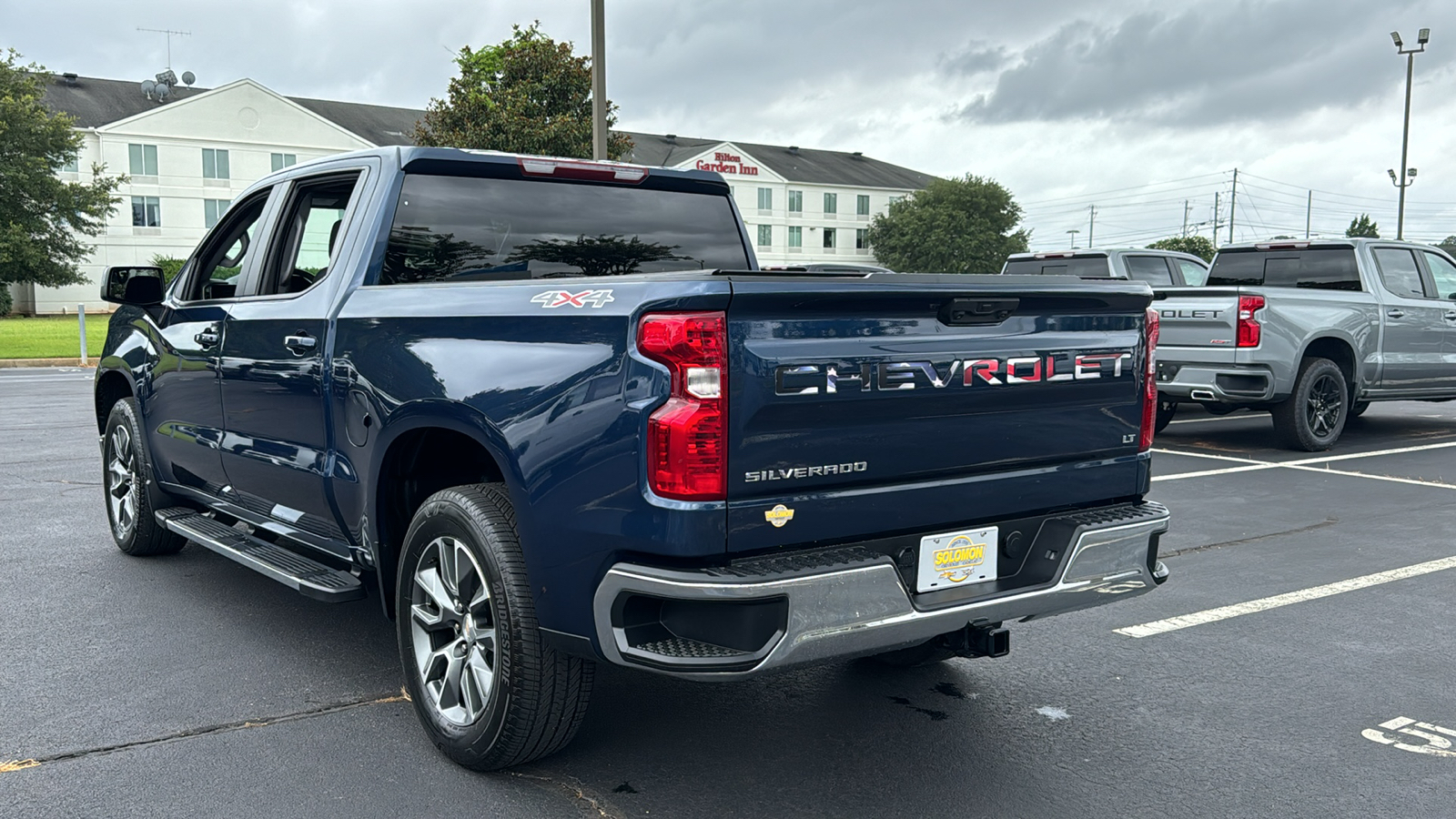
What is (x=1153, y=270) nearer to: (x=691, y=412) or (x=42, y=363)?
(x=691, y=412)

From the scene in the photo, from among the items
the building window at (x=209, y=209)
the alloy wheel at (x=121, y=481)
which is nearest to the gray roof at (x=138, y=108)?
the building window at (x=209, y=209)

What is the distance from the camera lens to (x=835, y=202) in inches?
3135

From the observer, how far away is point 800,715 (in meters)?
3.91

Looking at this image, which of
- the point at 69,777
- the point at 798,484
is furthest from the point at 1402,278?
the point at 69,777

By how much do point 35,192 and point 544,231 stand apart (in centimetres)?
4488

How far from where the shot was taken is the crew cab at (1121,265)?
13.5 meters

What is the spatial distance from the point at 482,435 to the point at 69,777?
→ 157 centimetres

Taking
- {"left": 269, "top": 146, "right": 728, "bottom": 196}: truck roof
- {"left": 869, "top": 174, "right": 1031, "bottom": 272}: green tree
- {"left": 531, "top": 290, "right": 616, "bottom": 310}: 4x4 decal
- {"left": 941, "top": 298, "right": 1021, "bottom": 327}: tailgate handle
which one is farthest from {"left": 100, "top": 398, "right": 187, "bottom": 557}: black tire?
{"left": 869, "top": 174, "right": 1031, "bottom": 272}: green tree

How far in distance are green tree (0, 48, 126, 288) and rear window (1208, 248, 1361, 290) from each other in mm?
40753

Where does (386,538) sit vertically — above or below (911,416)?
below

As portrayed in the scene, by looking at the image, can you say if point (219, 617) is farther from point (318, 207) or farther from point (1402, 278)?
point (1402, 278)

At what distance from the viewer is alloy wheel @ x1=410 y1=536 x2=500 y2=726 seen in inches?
133

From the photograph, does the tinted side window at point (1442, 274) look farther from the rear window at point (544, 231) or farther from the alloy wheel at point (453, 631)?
the alloy wheel at point (453, 631)

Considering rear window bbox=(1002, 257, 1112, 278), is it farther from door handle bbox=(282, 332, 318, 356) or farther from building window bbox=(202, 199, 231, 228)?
building window bbox=(202, 199, 231, 228)
